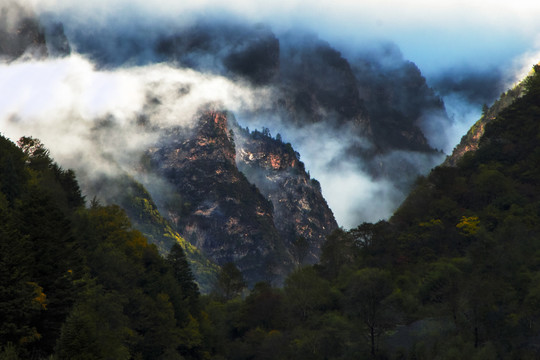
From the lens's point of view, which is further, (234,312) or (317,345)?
(234,312)

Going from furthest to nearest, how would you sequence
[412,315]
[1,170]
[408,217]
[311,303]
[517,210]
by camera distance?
[408,217]
[311,303]
[517,210]
[412,315]
[1,170]

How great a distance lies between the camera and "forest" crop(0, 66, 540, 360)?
60406mm

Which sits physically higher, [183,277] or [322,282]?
[322,282]

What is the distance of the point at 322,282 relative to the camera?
5630 inches

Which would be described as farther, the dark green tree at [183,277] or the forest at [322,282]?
the dark green tree at [183,277]

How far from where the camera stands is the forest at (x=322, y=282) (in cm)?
6041

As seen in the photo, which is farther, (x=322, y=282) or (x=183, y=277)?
(x=322, y=282)

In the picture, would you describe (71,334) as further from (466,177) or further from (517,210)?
(466,177)

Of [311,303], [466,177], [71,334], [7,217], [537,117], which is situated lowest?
[71,334]

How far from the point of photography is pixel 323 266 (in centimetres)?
16538

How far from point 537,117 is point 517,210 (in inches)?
1214

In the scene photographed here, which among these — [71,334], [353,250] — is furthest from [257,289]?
[71,334]

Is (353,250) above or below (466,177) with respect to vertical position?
below

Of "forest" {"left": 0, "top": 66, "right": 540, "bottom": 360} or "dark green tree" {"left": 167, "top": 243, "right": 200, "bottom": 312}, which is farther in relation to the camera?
"dark green tree" {"left": 167, "top": 243, "right": 200, "bottom": 312}
